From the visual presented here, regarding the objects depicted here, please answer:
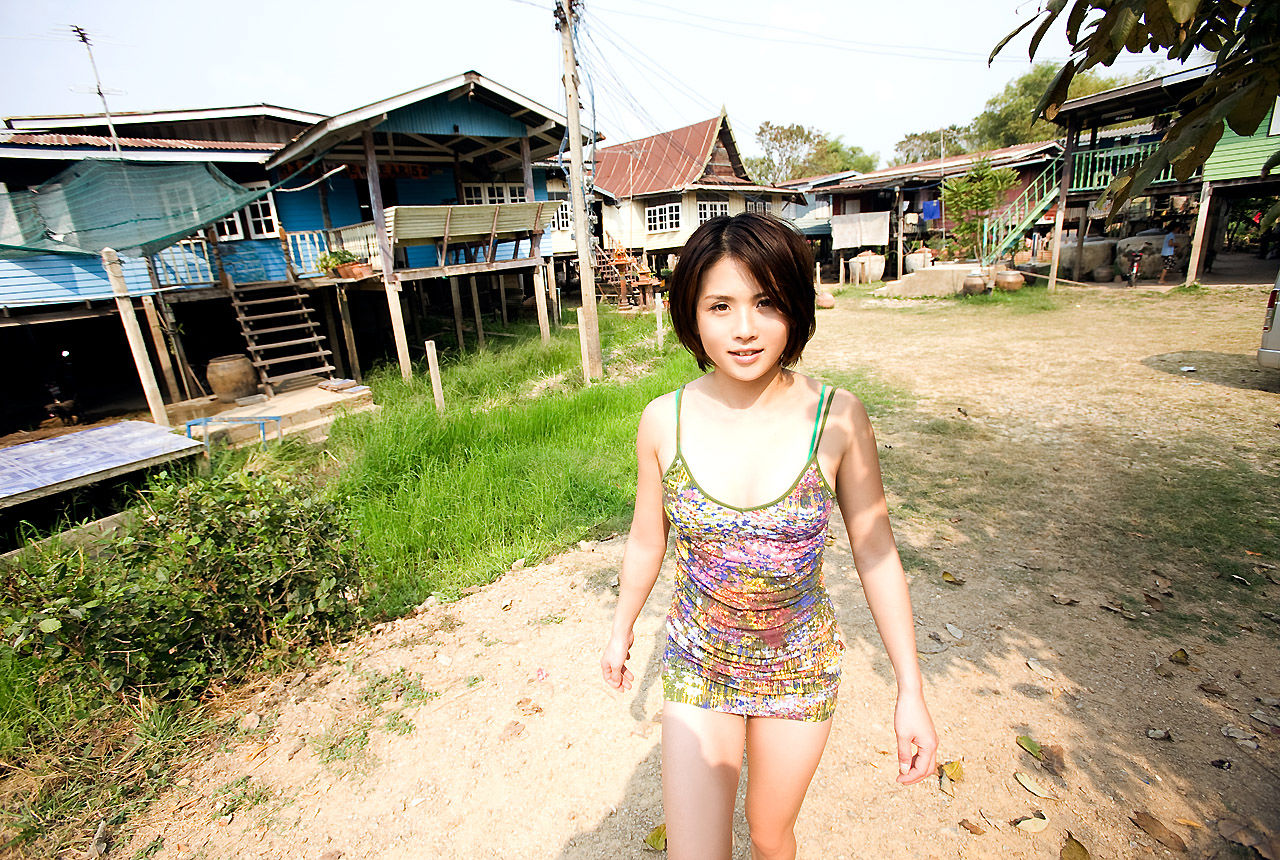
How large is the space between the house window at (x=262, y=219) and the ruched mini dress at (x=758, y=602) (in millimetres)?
13623

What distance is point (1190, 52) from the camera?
194 cm

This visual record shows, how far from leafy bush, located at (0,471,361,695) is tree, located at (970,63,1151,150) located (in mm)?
48717

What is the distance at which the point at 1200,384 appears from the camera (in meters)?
7.61

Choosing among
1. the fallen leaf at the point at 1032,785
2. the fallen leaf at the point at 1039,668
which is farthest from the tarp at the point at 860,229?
the fallen leaf at the point at 1032,785

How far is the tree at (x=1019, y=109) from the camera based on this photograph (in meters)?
41.2

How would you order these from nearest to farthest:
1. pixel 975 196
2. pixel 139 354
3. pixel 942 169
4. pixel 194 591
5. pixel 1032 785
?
pixel 1032 785 → pixel 194 591 → pixel 139 354 → pixel 975 196 → pixel 942 169

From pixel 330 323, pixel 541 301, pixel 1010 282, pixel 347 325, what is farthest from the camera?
pixel 1010 282

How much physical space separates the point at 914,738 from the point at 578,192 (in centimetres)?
967

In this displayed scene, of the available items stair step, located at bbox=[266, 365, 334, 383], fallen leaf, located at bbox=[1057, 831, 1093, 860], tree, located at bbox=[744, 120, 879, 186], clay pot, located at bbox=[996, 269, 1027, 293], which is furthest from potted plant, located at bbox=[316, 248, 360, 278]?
tree, located at bbox=[744, 120, 879, 186]

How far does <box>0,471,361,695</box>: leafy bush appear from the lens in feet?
10.2

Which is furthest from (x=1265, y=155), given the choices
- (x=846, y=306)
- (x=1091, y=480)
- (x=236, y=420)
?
(x=236, y=420)

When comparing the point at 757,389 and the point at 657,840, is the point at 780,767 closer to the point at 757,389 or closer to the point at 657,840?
the point at 757,389

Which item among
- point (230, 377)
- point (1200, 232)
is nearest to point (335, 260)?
point (230, 377)

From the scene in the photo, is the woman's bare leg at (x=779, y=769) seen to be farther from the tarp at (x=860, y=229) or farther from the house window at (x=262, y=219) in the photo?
the tarp at (x=860, y=229)
